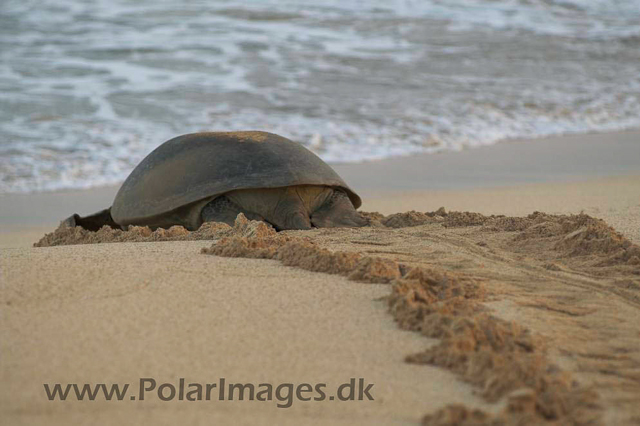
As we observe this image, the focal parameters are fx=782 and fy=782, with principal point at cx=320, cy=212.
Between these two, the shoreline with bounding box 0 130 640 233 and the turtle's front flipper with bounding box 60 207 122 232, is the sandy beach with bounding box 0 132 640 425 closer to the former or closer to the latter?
the turtle's front flipper with bounding box 60 207 122 232

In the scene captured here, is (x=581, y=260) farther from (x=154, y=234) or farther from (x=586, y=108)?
(x=586, y=108)

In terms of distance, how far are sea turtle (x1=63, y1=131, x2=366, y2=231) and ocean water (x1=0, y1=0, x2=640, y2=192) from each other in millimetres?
2174

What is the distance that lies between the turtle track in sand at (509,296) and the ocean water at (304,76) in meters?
3.47

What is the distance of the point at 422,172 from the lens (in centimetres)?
662

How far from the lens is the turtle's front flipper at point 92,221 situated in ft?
14.5

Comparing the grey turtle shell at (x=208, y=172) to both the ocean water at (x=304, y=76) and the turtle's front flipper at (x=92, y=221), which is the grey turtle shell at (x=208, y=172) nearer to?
the turtle's front flipper at (x=92, y=221)

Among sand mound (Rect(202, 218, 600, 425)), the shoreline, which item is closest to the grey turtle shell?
sand mound (Rect(202, 218, 600, 425))

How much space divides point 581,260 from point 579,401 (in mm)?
1405

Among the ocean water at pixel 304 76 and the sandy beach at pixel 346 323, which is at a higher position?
the ocean water at pixel 304 76

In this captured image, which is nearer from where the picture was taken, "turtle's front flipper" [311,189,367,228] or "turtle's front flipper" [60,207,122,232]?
"turtle's front flipper" [311,189,367,228]

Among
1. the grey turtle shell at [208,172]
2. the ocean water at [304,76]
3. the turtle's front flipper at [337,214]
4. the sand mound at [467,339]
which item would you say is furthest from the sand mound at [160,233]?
the ocean water at [304,76]

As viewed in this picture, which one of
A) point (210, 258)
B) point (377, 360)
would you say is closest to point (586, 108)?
point (210, 258)

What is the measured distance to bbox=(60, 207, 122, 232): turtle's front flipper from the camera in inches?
174

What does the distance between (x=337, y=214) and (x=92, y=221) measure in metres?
1.44
